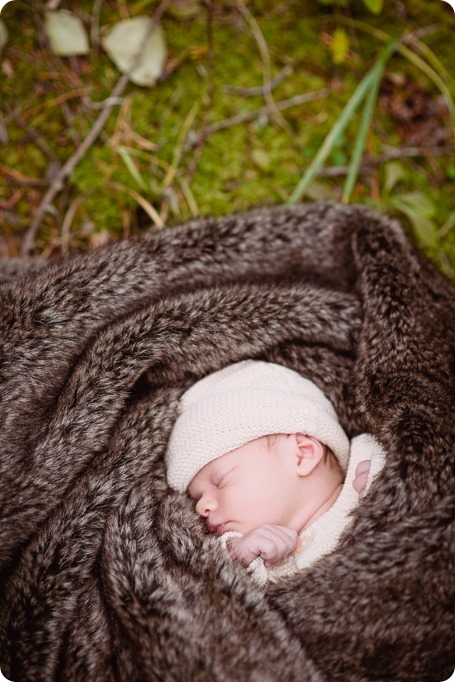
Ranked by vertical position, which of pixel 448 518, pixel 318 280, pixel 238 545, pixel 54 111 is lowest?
pixel 238 545

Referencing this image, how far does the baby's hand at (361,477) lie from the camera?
1.83 m

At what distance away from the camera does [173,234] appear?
6.86ft

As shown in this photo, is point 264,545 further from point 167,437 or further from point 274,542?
point 167,437

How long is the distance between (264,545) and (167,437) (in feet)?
1.51

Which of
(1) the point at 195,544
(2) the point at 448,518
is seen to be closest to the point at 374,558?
(2) the point at 448,518

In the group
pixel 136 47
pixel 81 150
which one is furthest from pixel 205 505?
pixel 136 47

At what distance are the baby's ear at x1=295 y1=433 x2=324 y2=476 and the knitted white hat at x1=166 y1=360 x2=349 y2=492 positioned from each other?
0.09ft

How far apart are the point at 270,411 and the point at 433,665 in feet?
2.69

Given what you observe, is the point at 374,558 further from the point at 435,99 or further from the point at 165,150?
the point at 435,99

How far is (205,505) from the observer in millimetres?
1818

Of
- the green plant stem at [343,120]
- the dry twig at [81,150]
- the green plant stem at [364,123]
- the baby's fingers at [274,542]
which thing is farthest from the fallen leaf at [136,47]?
the baby's fingers at [274,542]

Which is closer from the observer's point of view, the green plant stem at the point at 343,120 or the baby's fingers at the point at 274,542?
the baby's fingers at the point at 274,542

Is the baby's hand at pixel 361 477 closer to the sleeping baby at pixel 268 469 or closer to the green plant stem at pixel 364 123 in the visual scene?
the sleeping baby at pixel 268 469

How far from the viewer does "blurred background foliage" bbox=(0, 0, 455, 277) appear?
8.30ft
